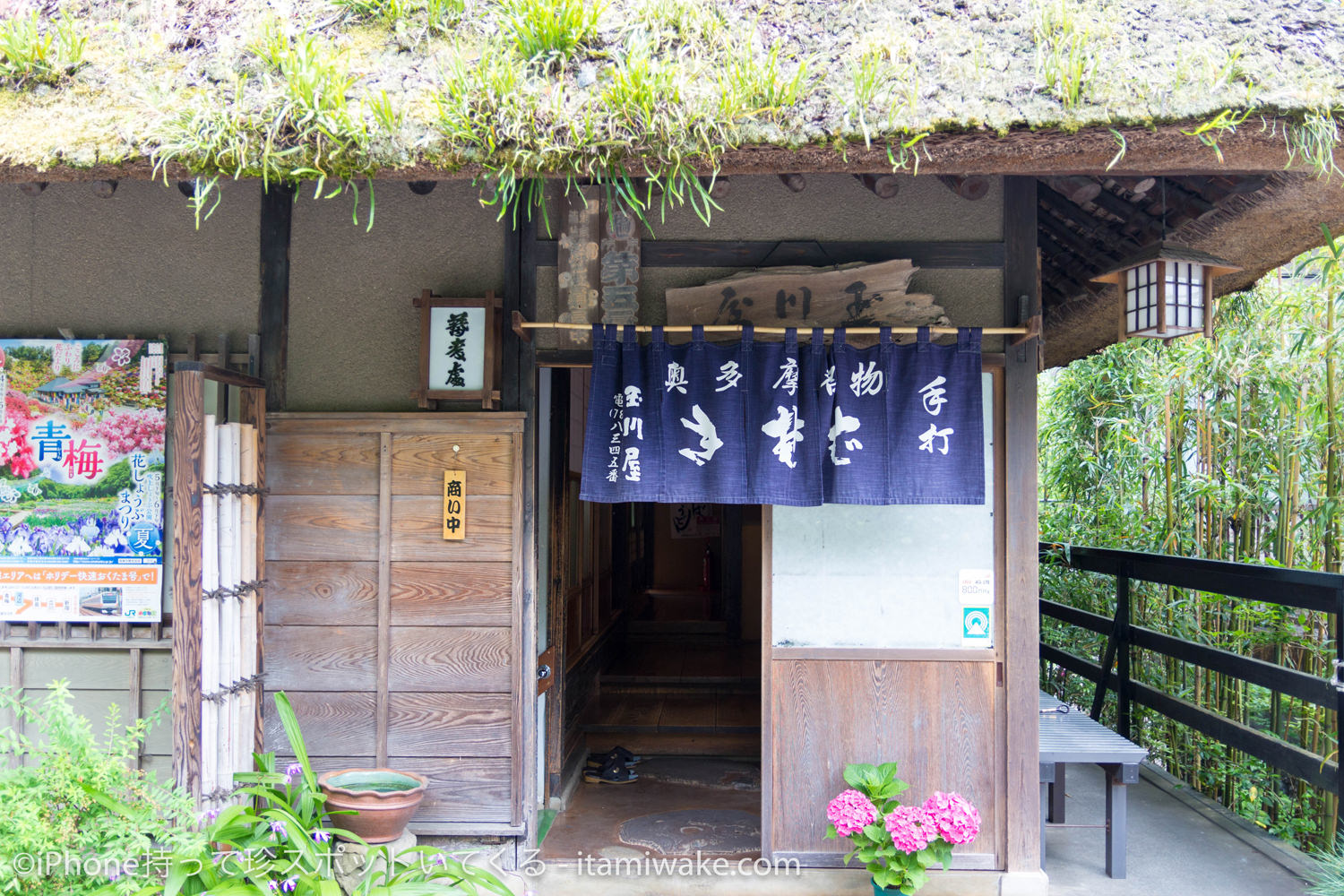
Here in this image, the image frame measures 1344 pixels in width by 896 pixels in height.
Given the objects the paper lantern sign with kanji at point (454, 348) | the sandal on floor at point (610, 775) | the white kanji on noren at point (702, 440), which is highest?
the paper lantern sign with kanji at point (454, 348)

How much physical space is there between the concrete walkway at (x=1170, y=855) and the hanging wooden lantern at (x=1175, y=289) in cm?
292

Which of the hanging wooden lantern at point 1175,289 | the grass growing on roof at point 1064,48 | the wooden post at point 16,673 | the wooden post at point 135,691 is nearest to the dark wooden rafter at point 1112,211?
the hanging wooden lantern at point 1175,289

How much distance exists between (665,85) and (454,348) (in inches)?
74.7

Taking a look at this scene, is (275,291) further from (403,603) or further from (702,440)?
(702,440)

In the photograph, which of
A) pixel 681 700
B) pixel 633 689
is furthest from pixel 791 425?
pixel 633 689

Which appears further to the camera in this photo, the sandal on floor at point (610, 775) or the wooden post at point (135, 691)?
the sandal on floor at point (610, 775)

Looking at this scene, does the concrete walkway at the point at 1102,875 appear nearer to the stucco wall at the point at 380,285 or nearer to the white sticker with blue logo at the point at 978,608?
the white sticker with blue logo at the point at 978,608

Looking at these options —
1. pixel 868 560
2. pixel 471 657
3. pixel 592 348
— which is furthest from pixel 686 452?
pixel 471 657

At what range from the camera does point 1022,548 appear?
14.5ft

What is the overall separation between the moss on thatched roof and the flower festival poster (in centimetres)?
138

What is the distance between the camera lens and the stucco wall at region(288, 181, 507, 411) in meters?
4.62

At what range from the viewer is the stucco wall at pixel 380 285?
182 inches

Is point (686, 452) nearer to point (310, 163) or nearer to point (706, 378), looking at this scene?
point (706, 378)

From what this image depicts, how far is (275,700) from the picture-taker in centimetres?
440
